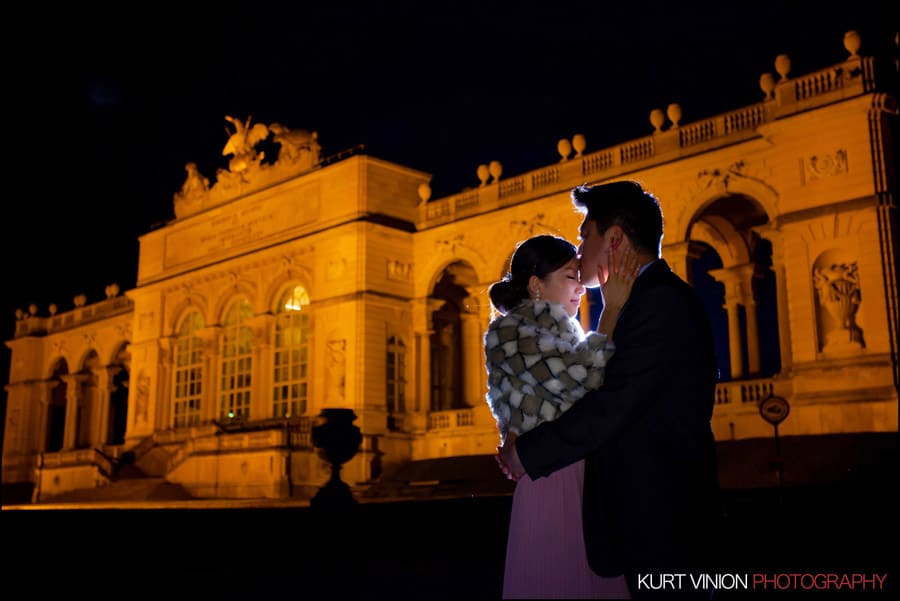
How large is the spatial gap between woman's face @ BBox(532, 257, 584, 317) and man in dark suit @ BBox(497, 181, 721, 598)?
57 cm

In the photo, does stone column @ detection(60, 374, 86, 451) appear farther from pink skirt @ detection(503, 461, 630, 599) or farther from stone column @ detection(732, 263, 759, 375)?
pink skirt @ detection(503, 461, 630, 599)

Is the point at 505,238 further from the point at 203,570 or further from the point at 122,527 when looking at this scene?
the point at 203,570

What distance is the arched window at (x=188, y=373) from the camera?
35.9 metres

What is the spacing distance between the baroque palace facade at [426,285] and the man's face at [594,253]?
1354cm

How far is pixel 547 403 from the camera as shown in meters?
3.22

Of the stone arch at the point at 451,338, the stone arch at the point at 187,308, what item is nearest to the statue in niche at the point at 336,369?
the stone arch at the point at 451,338

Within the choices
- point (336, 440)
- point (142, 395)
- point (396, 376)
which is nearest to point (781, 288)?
point (336, 440)

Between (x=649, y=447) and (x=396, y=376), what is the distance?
27.5 meters

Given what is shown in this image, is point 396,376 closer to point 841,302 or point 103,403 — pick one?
point 841,302

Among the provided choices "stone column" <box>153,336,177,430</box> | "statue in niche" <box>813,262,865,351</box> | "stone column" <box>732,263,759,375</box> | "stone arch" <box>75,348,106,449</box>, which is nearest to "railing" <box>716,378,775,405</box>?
"statue in niche" <box>813,262,865,351</box>

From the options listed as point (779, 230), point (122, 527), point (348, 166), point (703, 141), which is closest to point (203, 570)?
point (122, 527)

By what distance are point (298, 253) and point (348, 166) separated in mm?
3684

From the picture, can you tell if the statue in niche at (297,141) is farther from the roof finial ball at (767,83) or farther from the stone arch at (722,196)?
the roof finial ball at (767,83)

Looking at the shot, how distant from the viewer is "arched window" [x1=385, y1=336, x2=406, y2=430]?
29953 mm
